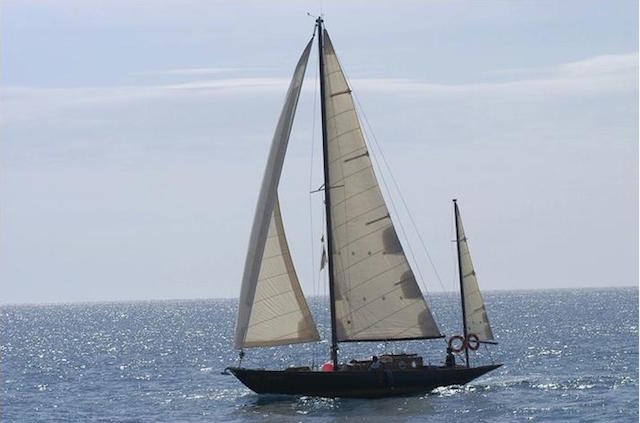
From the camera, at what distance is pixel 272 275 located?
5284cm

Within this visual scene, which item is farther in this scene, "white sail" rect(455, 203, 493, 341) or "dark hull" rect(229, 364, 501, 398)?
"white sail" rect(455, 203, 493, 341)

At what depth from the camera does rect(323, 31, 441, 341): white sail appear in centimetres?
5388

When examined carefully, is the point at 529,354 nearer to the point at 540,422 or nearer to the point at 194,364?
the point at 194,364

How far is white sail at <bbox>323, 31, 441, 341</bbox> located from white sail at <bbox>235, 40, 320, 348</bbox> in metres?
1.97

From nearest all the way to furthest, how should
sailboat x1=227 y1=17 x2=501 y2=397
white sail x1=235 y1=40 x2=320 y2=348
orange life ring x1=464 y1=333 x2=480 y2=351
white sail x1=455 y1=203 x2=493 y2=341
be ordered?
white sail x1=235 y1=40 x2=320 y2=348, sailboat x1=227 y1=17 x2=501 y2=397, orange life ring x1=464 y1=333 x2=480 y2=351, white sail x1=455 y1=203 x2=493 y2=341

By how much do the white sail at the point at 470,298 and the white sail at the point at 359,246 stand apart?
3.61m

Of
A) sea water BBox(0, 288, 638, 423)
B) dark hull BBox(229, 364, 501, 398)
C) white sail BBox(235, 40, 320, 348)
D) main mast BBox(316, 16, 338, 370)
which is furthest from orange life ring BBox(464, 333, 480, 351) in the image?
white sail BBox(235, 40, 320, 348)

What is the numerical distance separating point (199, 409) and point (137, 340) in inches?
3152

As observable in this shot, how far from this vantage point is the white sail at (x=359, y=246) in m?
53.9

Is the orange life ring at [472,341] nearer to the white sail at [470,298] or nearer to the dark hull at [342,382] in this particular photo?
the white sail at [470,298]

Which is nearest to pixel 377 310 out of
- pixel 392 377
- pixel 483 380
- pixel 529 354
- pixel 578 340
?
pixel 392 377

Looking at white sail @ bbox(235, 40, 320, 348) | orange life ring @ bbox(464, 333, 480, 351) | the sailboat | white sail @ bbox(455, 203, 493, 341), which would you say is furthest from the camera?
white sail @ bbox(455, 203, 493, 341)

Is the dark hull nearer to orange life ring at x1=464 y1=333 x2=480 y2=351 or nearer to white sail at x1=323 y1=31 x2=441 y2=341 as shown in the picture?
→ white sail at x1=323 y1=31 x2=441 y2=341

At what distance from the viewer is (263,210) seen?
52.7 metres
